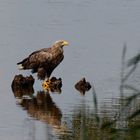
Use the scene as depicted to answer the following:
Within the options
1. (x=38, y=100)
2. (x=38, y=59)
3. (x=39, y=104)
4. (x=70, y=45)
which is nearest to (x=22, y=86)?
(x=38, y=100)

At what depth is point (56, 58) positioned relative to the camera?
661 inches

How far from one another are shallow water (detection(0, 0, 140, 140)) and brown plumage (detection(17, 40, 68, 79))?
1.01ft

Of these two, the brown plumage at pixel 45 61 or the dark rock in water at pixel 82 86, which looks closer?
the dark rock in water at pixel 82 86

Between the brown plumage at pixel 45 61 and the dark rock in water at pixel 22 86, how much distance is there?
2.74ft

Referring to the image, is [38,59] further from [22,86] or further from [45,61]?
[22,86]

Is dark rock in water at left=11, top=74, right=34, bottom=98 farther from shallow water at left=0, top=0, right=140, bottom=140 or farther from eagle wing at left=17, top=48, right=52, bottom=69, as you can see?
eagle wing at left=17, top=48, right=52, bottom=69

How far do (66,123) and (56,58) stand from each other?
5.23 meters

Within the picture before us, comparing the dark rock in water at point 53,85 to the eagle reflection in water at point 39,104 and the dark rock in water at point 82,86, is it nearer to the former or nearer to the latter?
the eagle reflection in water at point 39,104

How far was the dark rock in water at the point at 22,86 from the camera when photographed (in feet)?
51.1

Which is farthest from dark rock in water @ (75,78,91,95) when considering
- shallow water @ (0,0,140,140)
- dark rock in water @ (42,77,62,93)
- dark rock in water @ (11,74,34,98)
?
dark rock in water @ (11,74,34,98)

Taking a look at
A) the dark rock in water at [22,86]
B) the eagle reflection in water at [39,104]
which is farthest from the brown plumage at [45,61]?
the eagle reflection in water at [39,104]

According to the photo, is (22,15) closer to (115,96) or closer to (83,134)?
(115,96)

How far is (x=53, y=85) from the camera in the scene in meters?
16.1

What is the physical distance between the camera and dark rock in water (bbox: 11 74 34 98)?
1556cm
